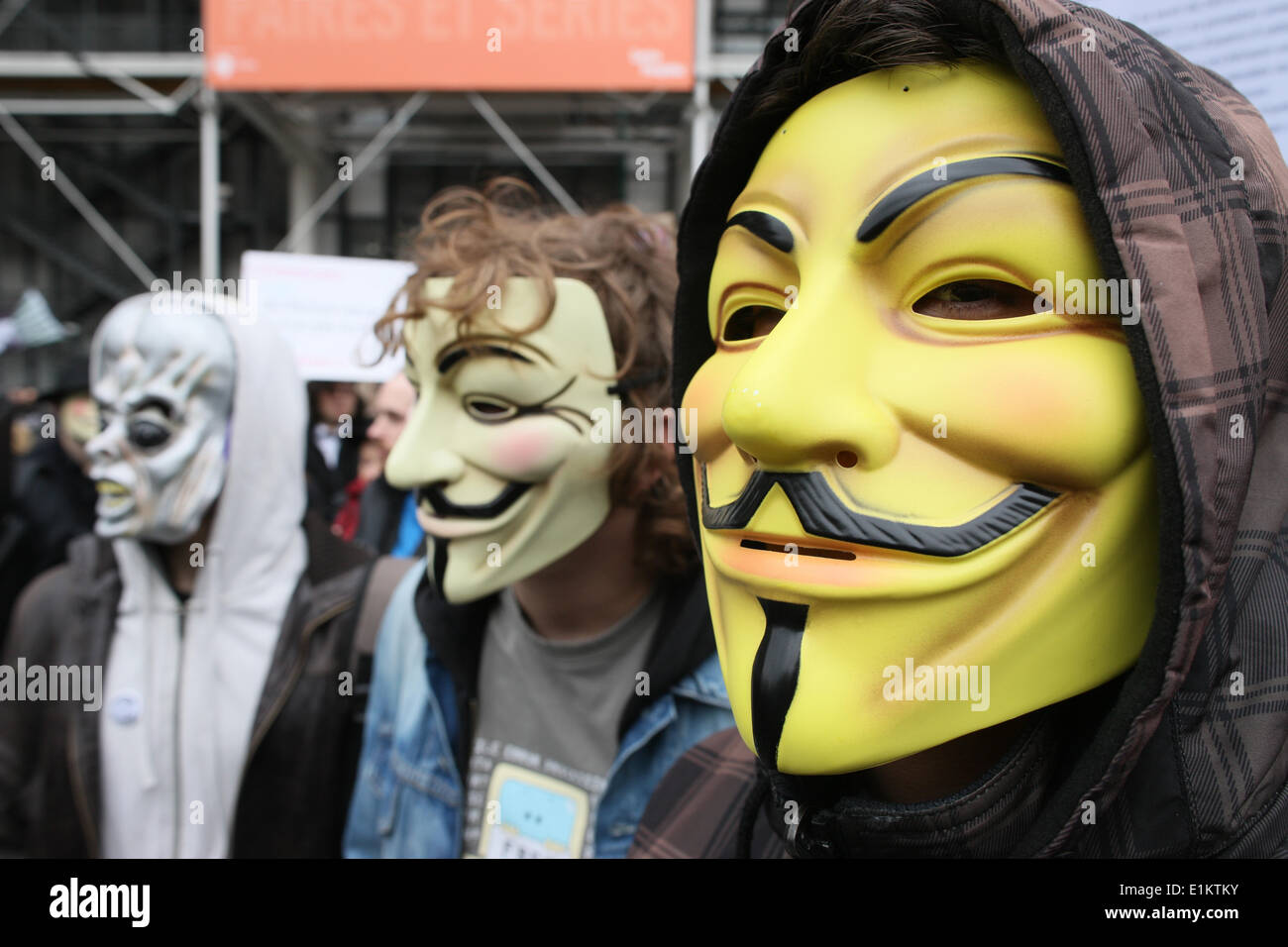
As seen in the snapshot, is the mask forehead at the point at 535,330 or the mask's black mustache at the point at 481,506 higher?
the mask forehead at the point at 535,330

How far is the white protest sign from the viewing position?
3.89 meters

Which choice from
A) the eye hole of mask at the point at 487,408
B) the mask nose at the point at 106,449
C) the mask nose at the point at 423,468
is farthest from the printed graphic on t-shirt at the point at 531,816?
the mask nose at the point at 106,449

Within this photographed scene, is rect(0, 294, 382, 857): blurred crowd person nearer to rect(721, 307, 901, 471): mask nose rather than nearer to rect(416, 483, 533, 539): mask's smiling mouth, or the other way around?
rect(416, 483, 533, 539): mask's smiling mouth

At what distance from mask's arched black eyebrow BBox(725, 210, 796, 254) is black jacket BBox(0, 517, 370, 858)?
5.30 ft

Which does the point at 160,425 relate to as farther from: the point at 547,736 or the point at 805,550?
the point at 805,550

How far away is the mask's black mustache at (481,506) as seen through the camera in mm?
1831

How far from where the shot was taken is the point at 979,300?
2.96 ft

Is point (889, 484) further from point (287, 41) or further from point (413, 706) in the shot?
point (287, 41)

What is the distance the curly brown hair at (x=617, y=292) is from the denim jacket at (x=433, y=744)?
0.19 meters

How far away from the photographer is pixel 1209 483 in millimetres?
811

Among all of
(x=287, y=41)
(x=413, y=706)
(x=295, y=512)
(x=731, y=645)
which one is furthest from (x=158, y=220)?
(x=731, y=645)

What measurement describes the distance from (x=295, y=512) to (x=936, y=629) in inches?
76.9

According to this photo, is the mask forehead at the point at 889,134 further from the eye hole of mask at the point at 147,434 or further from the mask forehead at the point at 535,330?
the eye hole of mask at the point at 147,434

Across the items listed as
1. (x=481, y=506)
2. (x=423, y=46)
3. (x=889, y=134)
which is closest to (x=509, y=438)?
(x=481, y=506)
